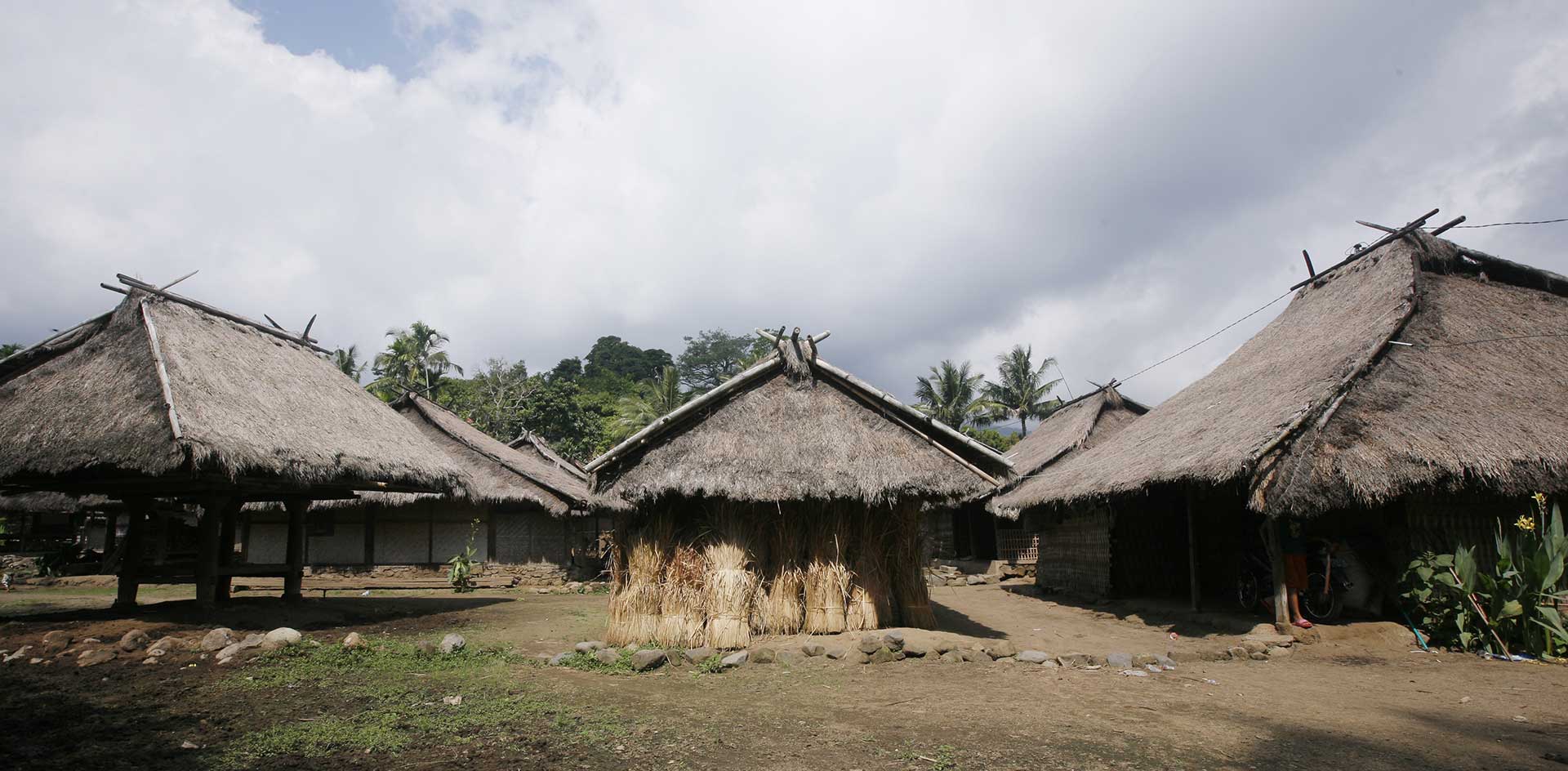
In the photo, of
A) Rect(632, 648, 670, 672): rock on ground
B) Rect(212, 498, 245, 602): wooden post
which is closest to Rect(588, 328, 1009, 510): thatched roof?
Rect(632, 648, 670, 672): rock on ground

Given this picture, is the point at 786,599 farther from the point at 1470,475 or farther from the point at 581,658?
the point at 1470,475

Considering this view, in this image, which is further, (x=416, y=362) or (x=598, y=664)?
(x=416, y=362)

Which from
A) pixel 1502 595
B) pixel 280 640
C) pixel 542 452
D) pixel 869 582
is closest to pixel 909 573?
pixel 869 582

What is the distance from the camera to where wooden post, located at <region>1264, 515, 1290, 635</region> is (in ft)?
29.2

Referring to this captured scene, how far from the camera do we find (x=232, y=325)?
40.1 ft

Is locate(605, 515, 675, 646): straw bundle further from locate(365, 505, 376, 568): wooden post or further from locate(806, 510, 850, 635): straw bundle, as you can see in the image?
locate(365, 505, 376, 568): wooden post

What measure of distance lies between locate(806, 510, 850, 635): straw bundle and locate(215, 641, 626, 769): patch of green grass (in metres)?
2.94

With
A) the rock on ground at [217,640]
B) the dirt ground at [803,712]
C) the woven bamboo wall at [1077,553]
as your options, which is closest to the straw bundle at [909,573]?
the dirt ground at [803,712]

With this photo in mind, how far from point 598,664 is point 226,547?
7.86 m

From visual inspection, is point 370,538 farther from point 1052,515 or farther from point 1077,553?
point 1077,553

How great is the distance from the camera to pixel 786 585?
8.55 m

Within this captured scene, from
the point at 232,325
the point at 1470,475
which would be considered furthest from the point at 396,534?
the point at 1470,475

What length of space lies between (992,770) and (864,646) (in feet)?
11.6

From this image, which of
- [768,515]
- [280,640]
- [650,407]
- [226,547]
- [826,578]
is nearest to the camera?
[280,640]
